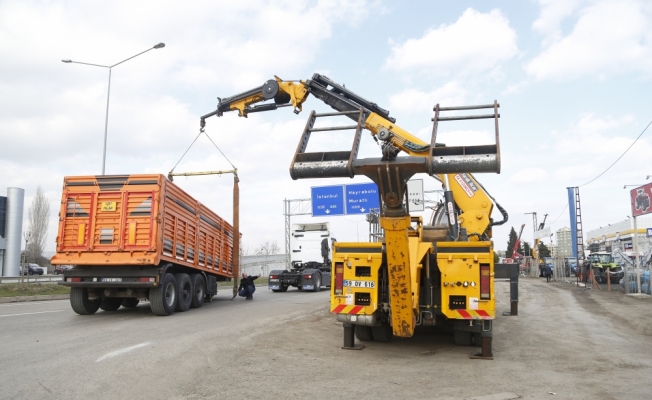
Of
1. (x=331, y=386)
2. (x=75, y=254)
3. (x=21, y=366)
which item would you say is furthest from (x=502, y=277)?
(x=75, y=254)

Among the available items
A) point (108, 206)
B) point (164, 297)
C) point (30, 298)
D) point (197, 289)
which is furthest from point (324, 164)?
point (30, 298)

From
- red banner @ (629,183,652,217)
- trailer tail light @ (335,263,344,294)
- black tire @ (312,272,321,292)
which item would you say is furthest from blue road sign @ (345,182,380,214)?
trailer tail light @ (335,263,344,294)

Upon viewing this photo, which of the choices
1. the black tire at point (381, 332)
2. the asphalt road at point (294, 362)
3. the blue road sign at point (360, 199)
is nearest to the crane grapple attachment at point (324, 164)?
the asphalt road at point (294, 362)

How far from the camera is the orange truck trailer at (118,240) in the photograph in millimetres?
12172

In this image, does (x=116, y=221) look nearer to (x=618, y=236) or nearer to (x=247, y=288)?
(x=247, y=288)

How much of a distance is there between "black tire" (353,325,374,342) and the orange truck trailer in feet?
18.4

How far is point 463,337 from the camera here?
27.1ft

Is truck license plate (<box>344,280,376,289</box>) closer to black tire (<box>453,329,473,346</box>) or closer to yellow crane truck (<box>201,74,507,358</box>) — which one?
yellow crane truck (<box>201,74,507,358</box>)

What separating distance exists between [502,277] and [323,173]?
172 inches

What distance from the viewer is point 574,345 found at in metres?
8.91

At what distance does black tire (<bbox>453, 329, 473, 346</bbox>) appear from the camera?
823 cm

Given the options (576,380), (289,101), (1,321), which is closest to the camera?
(576,380)

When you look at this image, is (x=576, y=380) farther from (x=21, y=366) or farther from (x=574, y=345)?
(x=21, y=366)

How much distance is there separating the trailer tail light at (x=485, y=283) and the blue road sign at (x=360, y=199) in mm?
22511
